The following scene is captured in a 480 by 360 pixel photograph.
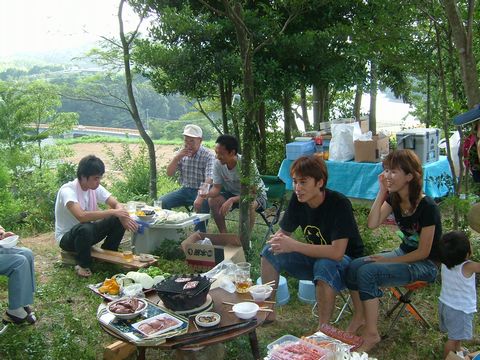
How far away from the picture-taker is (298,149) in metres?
5.97

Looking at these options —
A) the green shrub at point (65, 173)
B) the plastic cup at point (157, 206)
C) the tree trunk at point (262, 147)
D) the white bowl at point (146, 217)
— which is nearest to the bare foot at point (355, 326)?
the white bowl at point (146, 217)

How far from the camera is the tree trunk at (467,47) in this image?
3012mm

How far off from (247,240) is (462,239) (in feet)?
7.00

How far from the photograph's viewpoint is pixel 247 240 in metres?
4.33

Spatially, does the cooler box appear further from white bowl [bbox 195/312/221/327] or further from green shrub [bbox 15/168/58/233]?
Result: green shrub [bbox 15/168/58/233]

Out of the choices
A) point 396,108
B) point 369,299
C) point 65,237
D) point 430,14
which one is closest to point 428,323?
point 369,299

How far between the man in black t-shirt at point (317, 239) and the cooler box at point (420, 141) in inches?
111

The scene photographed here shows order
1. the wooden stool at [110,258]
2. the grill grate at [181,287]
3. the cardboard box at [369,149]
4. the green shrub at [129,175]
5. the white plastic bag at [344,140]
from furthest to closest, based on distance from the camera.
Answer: the green shrub at [129,175] < the white plastic bag at [344,140] < the cardboard box at [369,149] < the wooden stool at [110,258] < the grill grate at [181,287]

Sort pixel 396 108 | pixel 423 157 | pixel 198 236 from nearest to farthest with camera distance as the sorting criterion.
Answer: pixel 198 236 < pixel 423 157 < pixel 396 108

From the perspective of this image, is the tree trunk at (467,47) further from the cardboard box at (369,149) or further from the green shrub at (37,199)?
the green shrub at (37,199)

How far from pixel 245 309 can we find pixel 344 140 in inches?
150

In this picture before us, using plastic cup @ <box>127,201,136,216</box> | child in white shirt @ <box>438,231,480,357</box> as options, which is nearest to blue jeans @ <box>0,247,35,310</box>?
plastic cup @ <box>127,201,136,216</box>

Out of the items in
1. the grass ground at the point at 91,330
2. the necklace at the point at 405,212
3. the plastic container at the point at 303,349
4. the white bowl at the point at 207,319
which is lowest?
the grass ground at the point at 91,330

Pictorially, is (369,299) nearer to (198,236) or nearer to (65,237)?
(198,236)
